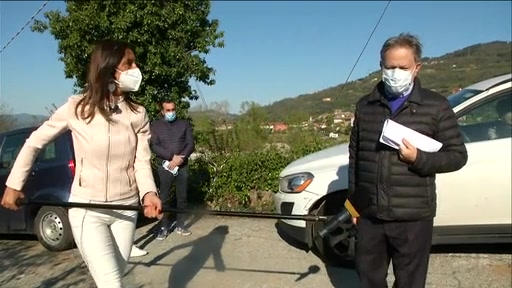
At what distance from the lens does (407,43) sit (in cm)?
256

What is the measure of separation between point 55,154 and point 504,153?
4.90m

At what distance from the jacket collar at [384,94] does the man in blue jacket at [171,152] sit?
11.7 ft

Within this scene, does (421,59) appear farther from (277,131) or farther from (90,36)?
(90,36)

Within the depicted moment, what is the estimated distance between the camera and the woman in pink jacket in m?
2.61

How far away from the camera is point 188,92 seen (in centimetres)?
→ 1236

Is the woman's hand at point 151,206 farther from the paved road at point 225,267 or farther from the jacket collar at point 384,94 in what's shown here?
the paved road at point 225,267

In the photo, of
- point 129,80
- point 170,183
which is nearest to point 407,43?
point 129,80

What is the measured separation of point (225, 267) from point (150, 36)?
26.1ft

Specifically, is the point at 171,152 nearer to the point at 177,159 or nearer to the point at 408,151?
the point at 177,159

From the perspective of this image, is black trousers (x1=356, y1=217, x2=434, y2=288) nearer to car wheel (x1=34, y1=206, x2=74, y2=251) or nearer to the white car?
the white car

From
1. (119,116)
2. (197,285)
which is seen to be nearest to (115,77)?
(119,116)

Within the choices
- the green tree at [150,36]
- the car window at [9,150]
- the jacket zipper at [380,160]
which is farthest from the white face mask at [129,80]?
the green tree at [150,36]

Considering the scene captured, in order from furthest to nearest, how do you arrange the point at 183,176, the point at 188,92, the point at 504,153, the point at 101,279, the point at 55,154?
1. the point at 188,92
2. the point at 183,176
3. the point at 55,154
4. the point at 504,153
5. the point at 101,279

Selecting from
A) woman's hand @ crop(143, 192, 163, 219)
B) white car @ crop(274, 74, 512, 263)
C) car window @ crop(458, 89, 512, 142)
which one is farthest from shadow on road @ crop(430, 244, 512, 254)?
woman's hand @ crop(143, 192, 163, 219)
